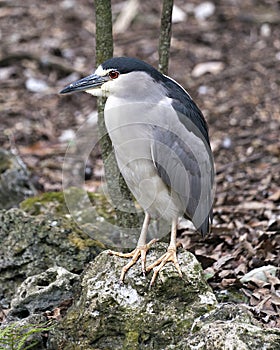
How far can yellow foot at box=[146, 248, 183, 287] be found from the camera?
401 centimetres

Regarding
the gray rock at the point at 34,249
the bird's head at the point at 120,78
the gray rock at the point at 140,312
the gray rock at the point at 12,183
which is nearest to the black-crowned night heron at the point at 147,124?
the bird's head at the point at 120,78

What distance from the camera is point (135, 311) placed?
3912 millimetres

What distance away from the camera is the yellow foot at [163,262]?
401 cm

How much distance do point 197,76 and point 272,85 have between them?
1107 millimetres

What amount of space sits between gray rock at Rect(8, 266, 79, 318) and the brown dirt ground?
1090 mm

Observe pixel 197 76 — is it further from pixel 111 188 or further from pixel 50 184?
pixel 111 188

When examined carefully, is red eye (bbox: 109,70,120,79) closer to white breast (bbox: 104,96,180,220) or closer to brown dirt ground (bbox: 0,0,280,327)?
white breast (bbox: 104,96,180,220)

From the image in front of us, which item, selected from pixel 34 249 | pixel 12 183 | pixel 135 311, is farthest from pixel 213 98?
pixel 135 311

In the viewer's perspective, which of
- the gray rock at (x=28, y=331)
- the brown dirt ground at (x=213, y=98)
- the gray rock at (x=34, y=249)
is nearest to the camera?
the gray rock at (x=28, y=331)

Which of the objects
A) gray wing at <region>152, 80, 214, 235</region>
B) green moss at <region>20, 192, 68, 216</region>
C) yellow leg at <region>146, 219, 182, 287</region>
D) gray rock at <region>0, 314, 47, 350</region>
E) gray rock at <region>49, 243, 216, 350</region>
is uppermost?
gray wing at <region>152, 80, 214, 235</region>

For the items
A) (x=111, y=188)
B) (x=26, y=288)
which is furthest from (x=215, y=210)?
(x=26, y=288)

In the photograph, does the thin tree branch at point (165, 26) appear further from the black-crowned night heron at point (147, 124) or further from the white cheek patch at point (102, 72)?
the white cheek patch at point (102, 72)

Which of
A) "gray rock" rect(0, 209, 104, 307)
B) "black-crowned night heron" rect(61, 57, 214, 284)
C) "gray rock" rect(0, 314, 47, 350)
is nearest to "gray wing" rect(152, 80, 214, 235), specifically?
"black-crowned night heron" rect(61, 57, 214, 284)

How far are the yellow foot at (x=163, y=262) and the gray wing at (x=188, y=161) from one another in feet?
1.81
